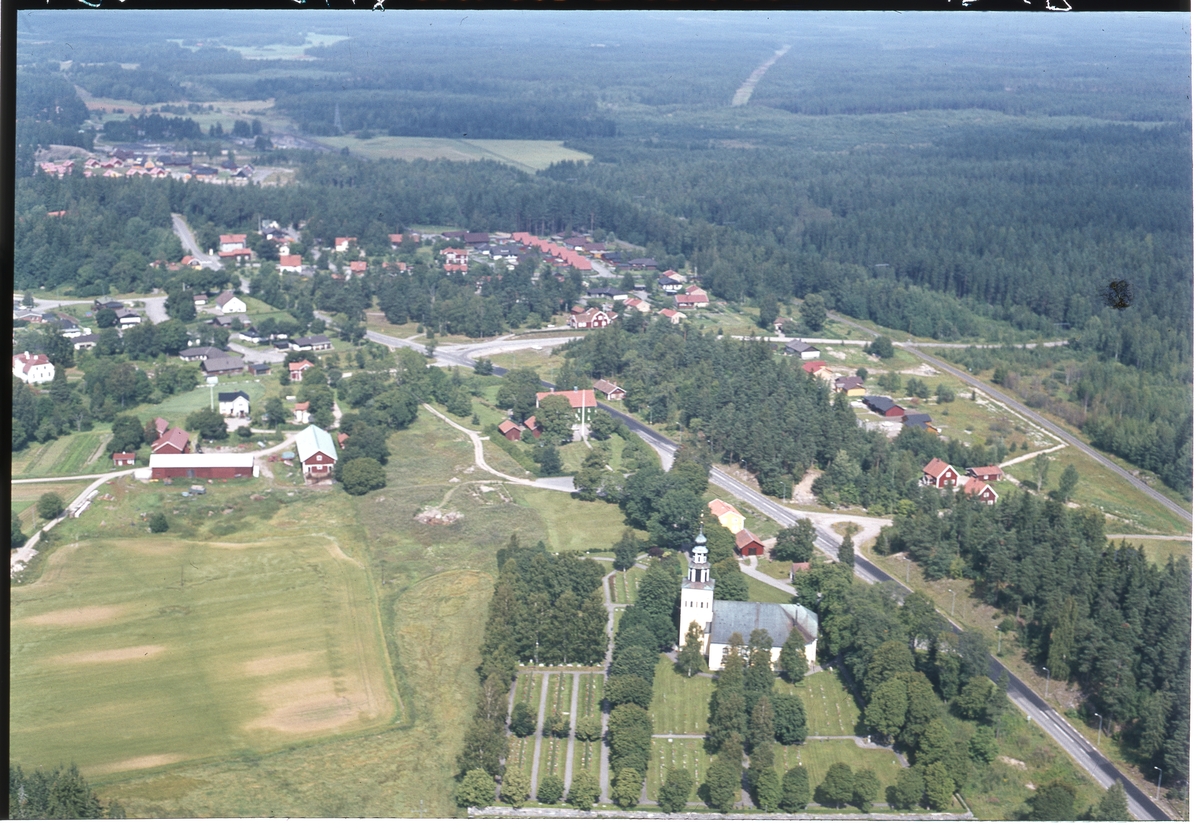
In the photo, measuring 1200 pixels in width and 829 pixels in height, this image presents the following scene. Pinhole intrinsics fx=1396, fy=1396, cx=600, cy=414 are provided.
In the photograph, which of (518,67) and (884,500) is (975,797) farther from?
(518,67)

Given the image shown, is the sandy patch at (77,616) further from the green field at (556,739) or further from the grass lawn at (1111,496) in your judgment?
the grass lawn at (1111,496)

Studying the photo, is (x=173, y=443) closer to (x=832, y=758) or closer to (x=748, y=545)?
(x=748, y=545)

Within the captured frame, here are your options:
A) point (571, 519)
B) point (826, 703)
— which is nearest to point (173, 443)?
point (571, 519)

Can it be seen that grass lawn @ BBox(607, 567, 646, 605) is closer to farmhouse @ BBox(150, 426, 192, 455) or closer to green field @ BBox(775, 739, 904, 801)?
green field @ BBox(775, 739, 904, 801)

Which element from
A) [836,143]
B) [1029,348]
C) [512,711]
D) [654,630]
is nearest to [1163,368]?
[1029,348]

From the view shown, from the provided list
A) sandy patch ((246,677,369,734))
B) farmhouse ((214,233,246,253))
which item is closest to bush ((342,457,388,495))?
sandy patch ((246,677,369,734))

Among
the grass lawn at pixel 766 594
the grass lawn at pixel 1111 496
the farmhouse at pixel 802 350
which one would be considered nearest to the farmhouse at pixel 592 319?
the farmhouse at pixel 802 350

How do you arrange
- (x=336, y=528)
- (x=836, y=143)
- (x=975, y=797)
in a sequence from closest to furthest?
(x=975, y=797)
(x=336, y=528)
(x=836, y=143)
